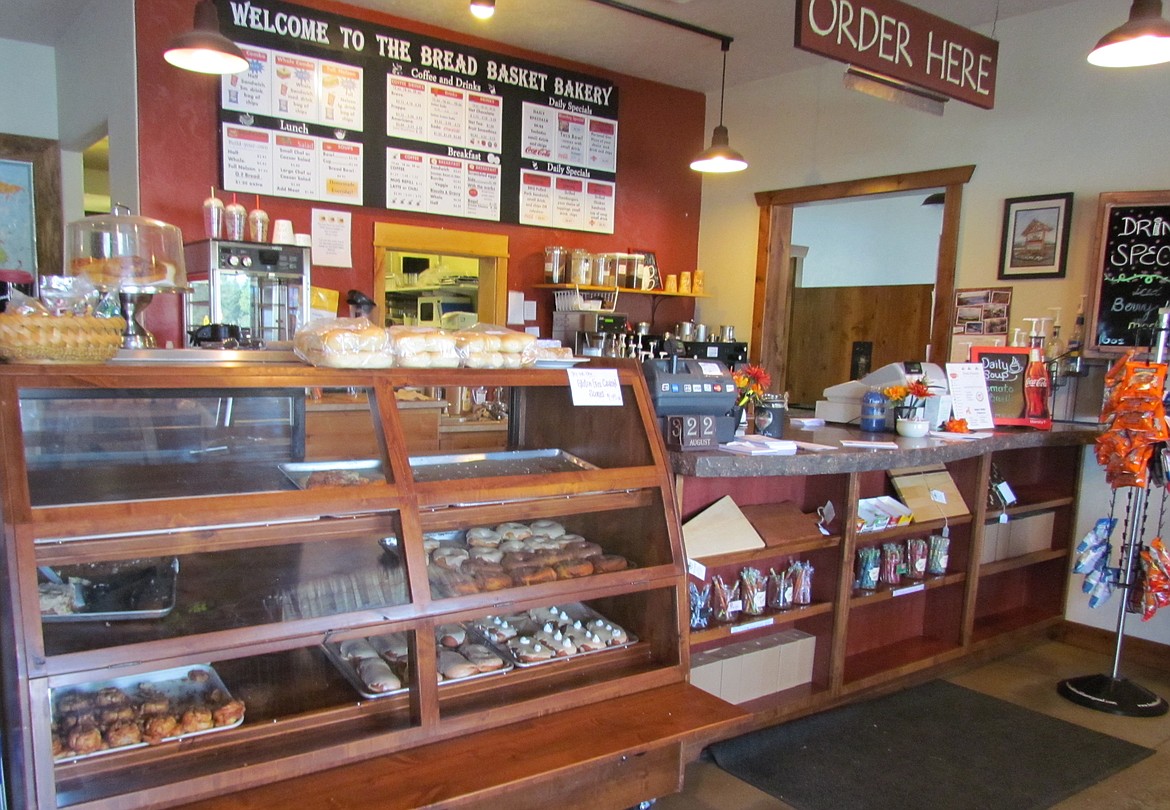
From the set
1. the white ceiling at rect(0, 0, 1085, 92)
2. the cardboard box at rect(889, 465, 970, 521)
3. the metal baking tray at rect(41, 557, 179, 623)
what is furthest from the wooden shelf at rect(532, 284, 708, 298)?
the metal baking tray at rect(41, 557, 179, 623)

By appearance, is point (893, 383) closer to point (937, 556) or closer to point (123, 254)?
point (937, 556)

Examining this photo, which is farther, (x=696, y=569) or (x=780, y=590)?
(x=780, y=590)

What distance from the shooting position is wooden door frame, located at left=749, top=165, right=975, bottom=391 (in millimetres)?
4836

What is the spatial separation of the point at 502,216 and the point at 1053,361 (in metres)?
3.62

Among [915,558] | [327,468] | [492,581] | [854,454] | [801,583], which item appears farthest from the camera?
[915,558]

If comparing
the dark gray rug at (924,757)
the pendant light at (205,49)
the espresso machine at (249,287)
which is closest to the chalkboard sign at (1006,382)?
the dark gray rug at (924,757)

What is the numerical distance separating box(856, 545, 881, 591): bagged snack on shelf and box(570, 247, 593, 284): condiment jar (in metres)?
3.30

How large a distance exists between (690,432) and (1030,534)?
2.46 m

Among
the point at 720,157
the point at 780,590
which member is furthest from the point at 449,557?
the point at 720,157

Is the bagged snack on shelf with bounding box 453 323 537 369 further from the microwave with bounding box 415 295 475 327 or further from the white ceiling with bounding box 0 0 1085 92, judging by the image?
the microwave with bounding box 415 295 475 327

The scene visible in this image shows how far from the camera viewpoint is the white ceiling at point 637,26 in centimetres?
465

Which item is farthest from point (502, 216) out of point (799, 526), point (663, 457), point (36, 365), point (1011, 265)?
point (36, 365)

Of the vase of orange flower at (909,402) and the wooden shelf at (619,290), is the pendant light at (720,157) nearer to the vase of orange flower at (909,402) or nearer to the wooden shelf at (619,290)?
the wooden shelf at (619,290)

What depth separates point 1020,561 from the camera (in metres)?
3.74
